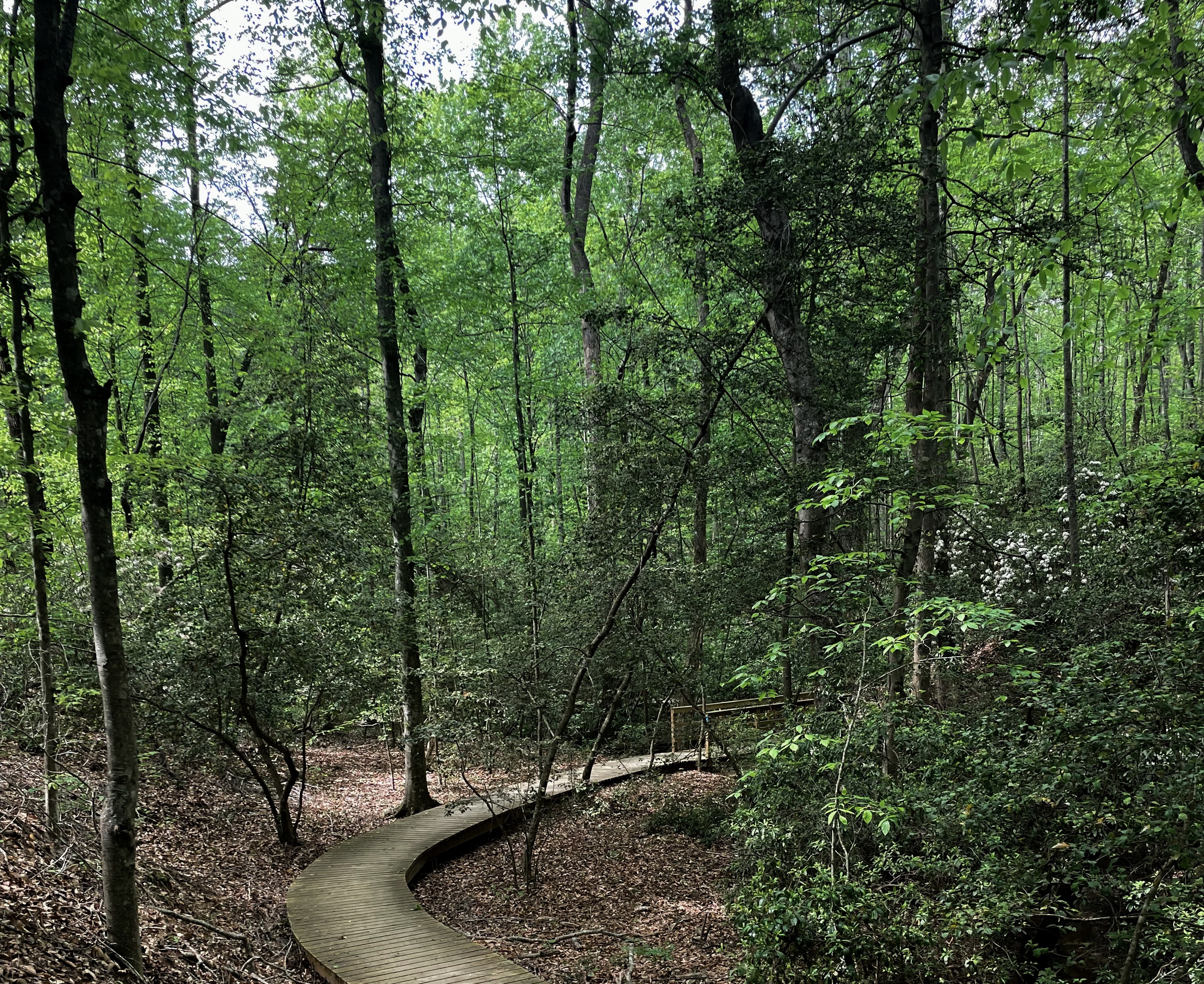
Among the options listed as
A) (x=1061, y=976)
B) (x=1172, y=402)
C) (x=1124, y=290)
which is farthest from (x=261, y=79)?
(x=1172, y=402)

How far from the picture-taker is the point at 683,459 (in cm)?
959

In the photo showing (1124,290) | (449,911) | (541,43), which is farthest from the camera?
(541,43)

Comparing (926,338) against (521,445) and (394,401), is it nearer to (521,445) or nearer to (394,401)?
(394,401)

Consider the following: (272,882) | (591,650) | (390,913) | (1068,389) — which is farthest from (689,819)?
(1068,389)

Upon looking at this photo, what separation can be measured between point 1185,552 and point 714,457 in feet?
18.0

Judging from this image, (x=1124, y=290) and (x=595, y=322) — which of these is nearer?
(x=1124, y=290)

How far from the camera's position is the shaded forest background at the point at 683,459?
440 centimetres

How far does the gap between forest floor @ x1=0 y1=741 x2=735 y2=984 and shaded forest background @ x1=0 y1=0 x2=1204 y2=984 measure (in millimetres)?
455

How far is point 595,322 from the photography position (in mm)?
9383

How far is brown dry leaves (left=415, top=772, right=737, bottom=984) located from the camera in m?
6.76

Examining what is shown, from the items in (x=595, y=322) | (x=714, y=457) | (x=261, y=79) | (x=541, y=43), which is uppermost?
(x=541, y=43)

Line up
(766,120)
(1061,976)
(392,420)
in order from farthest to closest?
(766,120), (392,420), (1061,976)

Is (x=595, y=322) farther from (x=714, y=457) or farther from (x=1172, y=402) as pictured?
(x=1172, y=402)

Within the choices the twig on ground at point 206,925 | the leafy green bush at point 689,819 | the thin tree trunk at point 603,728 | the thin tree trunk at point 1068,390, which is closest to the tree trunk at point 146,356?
the twig on ground at point 206,925
